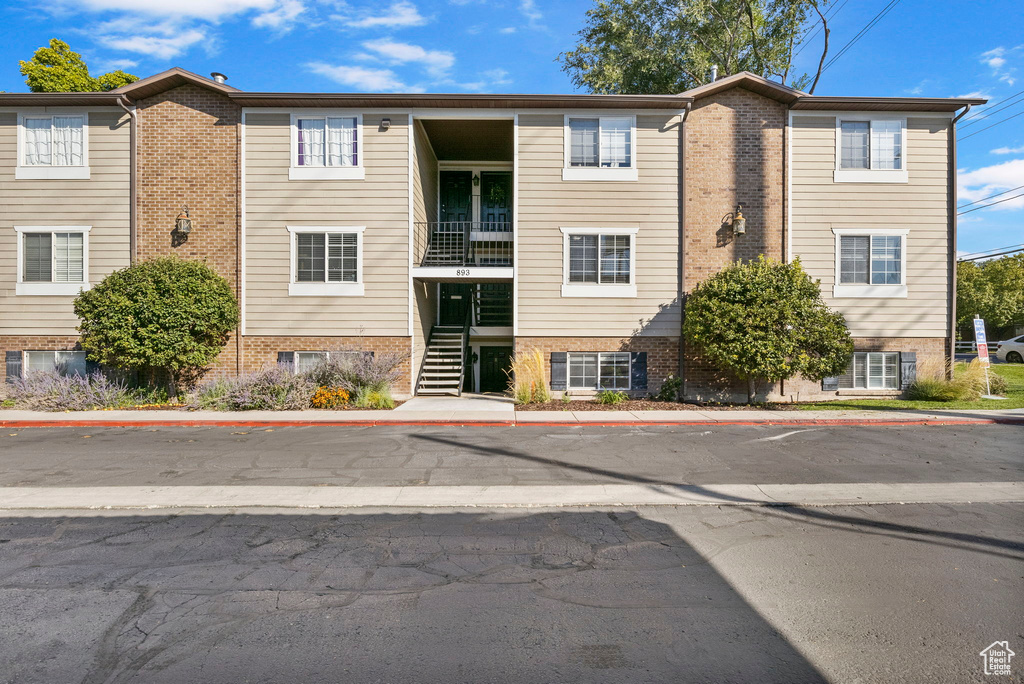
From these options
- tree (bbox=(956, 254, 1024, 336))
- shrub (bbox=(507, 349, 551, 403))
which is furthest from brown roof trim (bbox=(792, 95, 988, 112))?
tree (bbox=(956, 254, 1024, 336))

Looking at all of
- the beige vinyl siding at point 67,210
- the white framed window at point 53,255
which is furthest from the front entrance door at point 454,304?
the white framed window at point 53,255

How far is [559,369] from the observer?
15492 mm

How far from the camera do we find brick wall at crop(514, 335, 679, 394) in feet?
50.7

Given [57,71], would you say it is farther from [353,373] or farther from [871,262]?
[871,262]

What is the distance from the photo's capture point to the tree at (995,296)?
135ft

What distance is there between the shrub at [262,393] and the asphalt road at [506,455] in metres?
2.16

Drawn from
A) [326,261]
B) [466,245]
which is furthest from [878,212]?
[326,261]

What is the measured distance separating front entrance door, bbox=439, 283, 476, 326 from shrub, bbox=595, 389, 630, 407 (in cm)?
640

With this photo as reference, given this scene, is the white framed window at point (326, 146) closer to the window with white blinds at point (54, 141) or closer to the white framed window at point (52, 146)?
the white framed window at point (52, 146)

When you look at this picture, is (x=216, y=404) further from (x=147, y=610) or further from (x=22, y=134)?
(x=147, y=610)

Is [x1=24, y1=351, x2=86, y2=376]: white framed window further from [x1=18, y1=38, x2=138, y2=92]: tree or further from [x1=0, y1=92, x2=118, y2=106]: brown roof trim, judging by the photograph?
[x1=18, y1=38, x2=138, y2=92]: tree

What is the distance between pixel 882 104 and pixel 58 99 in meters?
22.1

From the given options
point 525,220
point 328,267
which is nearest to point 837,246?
point 525,220

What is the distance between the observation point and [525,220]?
50.8ft
